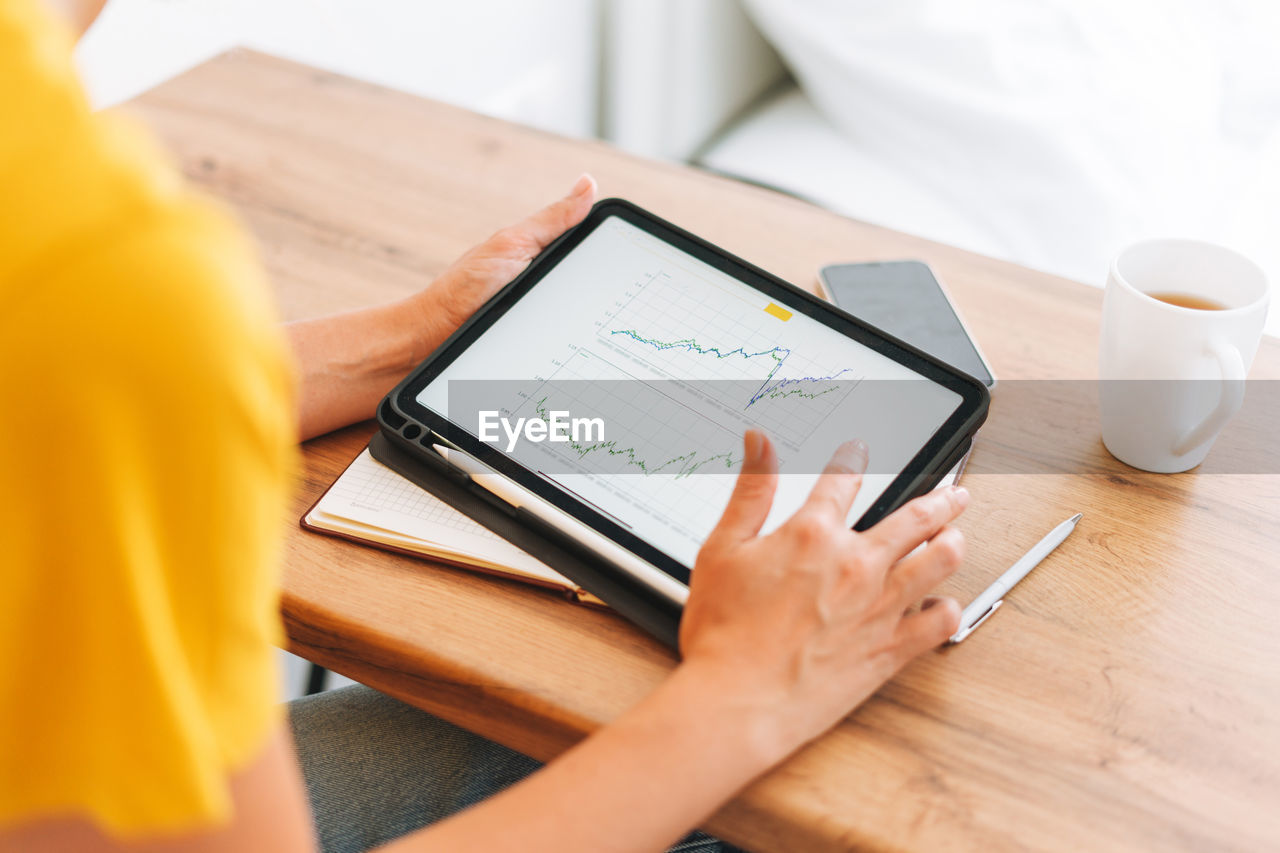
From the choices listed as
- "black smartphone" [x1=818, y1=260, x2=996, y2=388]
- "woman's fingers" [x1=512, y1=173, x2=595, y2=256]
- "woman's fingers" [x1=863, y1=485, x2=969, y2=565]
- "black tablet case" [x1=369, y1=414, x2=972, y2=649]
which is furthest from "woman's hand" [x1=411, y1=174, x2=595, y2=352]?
"woman's fingers" [x1=863, y1=485, x2=969, y2=565]

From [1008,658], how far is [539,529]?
269 mm

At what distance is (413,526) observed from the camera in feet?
1.87

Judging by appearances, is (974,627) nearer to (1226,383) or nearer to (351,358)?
(1226,383)

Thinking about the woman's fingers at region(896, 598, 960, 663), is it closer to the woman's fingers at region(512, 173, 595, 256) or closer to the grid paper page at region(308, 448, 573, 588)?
the grid paper page at region(308, 448, 573, 588)

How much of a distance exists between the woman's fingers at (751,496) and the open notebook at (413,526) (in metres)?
0.09

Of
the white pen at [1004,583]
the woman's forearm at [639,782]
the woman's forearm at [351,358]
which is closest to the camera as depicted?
the woman's forearm at [639,782]

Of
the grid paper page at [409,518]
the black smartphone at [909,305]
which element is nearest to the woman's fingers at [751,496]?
the grid paper page at [409,518]

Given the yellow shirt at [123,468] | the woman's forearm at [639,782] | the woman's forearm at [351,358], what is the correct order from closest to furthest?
1. the yellow shirt at [123,468]
2. the woman's forearm at [639,782]
3. the woman's forearm at [351,358]

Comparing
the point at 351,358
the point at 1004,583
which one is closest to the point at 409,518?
the point at 351,358

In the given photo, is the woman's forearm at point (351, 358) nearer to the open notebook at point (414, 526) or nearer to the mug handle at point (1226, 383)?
the open notebook at point (414, 526)

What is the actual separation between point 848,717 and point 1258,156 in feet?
4.34

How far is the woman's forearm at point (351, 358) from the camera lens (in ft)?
2.09

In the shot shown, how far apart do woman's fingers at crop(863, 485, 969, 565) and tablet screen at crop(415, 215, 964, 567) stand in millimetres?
23

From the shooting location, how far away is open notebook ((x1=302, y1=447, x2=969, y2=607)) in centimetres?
55
